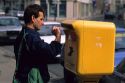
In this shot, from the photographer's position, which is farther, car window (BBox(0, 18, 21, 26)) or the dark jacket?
car window (BBox(0, 18, 21, 26))

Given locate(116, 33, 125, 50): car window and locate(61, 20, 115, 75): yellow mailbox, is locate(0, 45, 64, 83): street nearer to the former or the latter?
locate(116, 33, 125, 50): car window

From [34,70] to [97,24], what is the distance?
81cm

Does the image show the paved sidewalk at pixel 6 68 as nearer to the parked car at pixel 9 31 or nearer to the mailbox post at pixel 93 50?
the parked car at pixel 9 31

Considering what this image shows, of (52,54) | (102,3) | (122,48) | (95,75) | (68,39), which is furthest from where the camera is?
(102,3)

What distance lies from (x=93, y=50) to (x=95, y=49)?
0.9 inches

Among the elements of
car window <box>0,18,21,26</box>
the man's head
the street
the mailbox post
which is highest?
the man's head

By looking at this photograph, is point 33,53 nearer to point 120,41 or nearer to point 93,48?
point 93,48

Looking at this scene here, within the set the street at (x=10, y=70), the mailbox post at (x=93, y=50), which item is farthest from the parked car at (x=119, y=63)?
the street at (x=10, y=70)

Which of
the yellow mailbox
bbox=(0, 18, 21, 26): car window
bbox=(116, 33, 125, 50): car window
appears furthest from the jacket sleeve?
bbox=(0, 18, 21, 26): car window

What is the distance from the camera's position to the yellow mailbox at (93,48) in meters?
5.01

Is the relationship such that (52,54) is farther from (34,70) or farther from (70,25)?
(70,25)

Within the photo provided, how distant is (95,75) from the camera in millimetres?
5055

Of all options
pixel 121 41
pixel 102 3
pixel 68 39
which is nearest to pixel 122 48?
pixel 121 41

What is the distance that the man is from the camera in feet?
15.6
